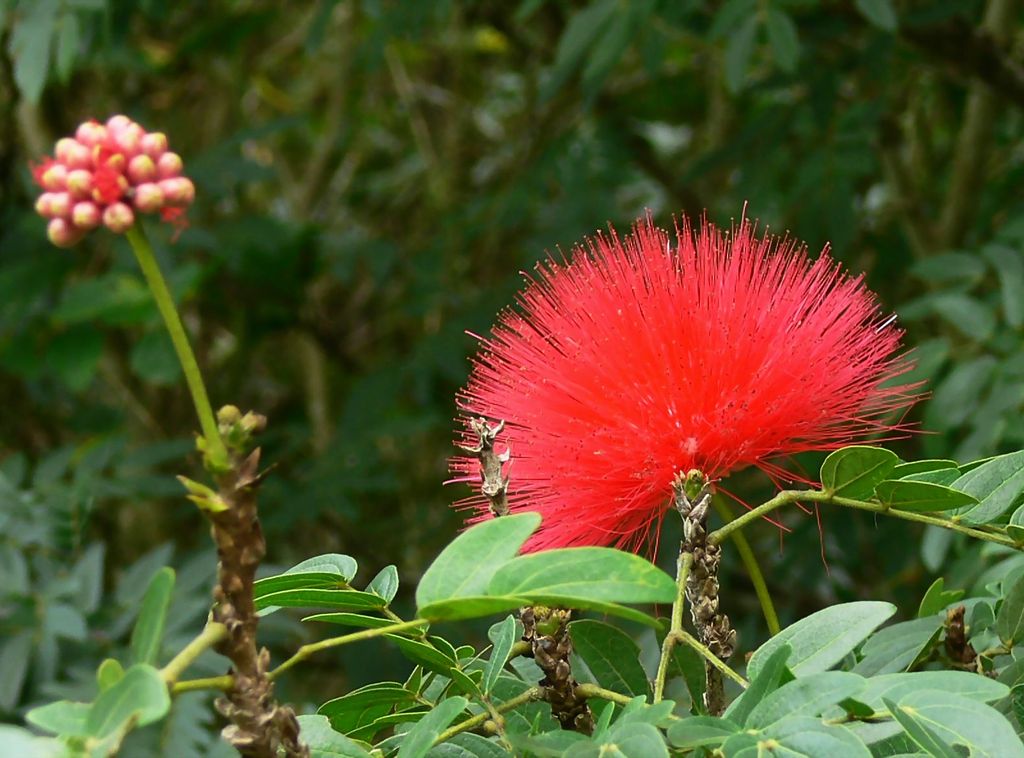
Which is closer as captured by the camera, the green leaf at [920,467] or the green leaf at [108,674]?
the green leaf at [108,674]

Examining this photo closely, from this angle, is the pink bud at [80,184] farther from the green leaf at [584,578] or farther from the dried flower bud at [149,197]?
the green leaf at [584,578]

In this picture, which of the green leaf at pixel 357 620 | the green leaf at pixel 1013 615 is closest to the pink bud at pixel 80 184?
the green leaf at pixel 357 620

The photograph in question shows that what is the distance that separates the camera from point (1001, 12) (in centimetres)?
354

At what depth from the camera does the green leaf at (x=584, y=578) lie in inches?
34.6

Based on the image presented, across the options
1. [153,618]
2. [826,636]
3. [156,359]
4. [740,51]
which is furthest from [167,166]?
[156,359]

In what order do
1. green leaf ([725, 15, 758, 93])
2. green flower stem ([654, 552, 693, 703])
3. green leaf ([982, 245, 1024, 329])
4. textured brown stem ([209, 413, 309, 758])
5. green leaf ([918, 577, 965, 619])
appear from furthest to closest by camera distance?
green leaf ([725, 15, 758, 93]) < green leaf ([982, 245, 1024, 329]) < green leaf ([918, 577, 965, 619]) < green flower stem ([654, 552, 693, 703]) < textured brown stem ([209, 413, 309, 758])

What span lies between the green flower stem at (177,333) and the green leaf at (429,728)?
29 centimetres

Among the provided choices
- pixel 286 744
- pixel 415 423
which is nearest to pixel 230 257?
pixel 415 423

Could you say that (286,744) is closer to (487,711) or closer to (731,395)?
(487,711)

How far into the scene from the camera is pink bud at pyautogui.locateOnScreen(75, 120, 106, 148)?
0.87 metres

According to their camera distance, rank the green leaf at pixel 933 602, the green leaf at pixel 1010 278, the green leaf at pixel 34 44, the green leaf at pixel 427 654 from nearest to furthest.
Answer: the green leaf at pixel 427 654 < the green leaf at pixel 933 602 < the green leaf at pixel 1010 278 < the green leaf at pixel 34 44

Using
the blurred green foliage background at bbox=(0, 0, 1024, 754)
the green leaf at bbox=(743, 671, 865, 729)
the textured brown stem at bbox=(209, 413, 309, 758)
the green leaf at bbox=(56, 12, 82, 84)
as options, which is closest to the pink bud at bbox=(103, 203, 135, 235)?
the textured brown stem at bbox=(209, 413, 309, 758)

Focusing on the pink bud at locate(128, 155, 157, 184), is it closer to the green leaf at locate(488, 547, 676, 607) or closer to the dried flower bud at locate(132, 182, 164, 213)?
the dried flower bud at locate(132, 182, 164, 213)

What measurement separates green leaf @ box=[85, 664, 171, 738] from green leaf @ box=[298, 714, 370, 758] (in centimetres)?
25
